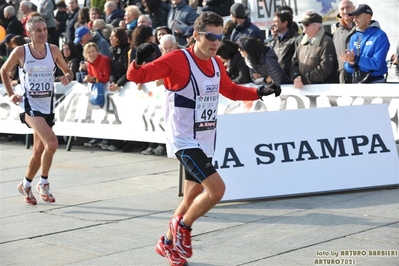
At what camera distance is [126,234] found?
7.54 metres

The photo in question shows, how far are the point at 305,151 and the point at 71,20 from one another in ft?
29.2

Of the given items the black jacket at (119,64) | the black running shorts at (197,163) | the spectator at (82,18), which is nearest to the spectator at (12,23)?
the spectator at (82,18)

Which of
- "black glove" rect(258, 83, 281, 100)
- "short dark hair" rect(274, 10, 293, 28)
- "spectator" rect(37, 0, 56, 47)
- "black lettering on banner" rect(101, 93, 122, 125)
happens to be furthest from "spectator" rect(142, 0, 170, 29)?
"black glove" rect(258, 83, 281, 100)

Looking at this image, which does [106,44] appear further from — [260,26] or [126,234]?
[126,234]

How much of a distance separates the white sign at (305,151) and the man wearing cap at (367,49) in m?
0.93

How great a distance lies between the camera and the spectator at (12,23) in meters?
17.5

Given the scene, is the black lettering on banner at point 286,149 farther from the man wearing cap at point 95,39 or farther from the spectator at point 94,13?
the spectator at point 94,13

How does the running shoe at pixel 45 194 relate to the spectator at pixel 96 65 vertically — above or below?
below

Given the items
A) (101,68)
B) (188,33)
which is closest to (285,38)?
(188,33)

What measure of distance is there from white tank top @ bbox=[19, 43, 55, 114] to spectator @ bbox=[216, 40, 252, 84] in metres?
2.66

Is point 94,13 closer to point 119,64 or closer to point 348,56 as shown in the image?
point 119,64

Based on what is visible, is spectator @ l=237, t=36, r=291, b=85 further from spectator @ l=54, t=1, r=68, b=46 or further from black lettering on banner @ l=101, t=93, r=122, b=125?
spectator @ l=54, t=1, r=68, b=46

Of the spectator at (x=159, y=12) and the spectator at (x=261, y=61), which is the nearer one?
the spectator at (x=261, y=61)

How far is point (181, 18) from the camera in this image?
556 inches
